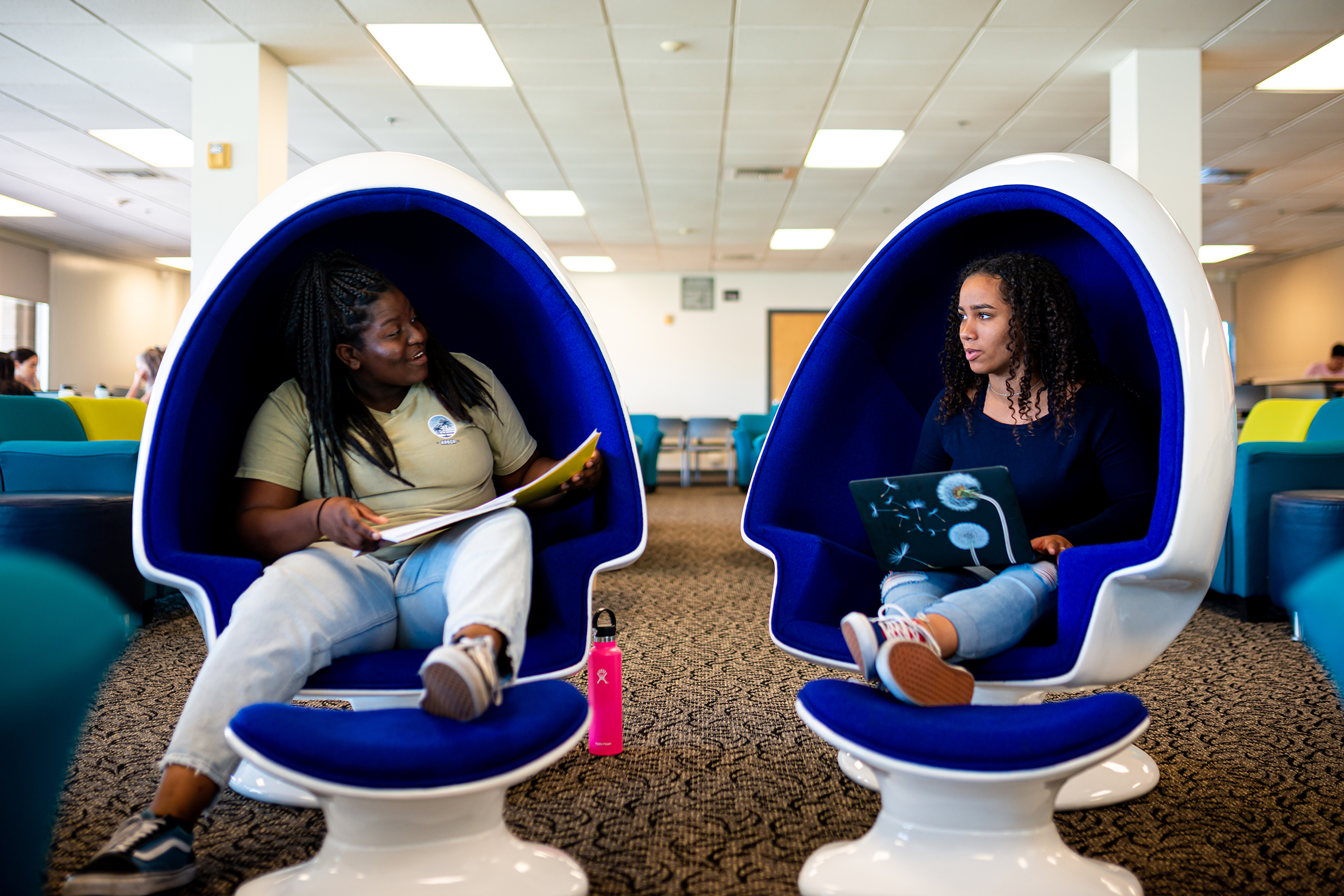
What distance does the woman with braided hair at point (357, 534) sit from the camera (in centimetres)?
120

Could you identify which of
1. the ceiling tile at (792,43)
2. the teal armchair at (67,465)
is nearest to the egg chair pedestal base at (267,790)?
the teal armchair at (67,465)

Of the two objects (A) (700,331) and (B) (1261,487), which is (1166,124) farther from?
(A) (700,331)

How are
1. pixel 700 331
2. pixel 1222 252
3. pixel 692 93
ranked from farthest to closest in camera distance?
1. pixel 700 331
2. pixel 1222 252
3. pixel 692 93

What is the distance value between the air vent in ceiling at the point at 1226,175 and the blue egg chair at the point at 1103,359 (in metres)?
5.96

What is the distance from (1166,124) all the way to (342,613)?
502cm

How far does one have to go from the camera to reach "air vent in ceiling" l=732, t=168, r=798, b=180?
21.6ft

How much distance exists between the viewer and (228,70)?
14.8 feet

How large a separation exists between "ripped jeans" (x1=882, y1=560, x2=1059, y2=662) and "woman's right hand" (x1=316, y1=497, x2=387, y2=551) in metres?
0.90

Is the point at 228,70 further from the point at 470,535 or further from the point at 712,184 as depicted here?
the point at 470,535

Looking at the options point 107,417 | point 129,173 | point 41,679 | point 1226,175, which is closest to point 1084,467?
point 41,679

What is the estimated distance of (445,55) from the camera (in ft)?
15.0

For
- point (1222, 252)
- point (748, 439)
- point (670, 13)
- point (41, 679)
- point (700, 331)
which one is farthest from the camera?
point (700, 331)

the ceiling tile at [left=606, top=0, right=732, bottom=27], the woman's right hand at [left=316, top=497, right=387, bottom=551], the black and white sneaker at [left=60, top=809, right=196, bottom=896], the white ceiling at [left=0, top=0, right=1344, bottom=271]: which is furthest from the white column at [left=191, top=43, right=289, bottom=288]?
the black and white sneaker at [left=60, top=809, right=196, bottom=896]

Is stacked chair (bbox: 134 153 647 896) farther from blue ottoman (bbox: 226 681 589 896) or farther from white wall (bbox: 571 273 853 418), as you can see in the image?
white wall (bbox: 571 273 853 418)
